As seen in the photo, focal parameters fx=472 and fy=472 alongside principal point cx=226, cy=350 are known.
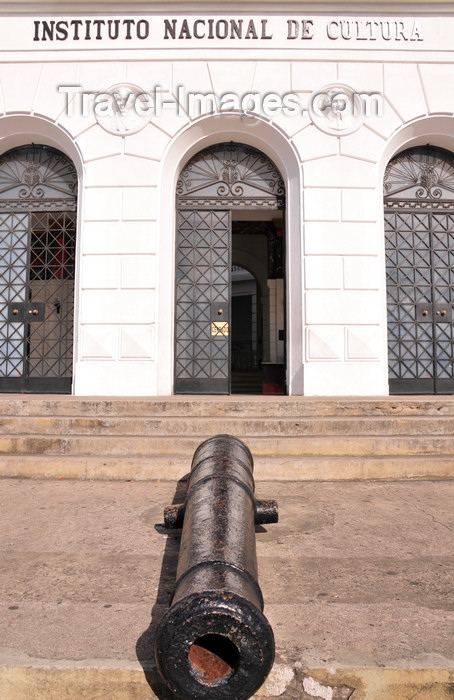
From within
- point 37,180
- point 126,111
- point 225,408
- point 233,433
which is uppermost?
point 126,111

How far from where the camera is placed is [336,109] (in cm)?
762

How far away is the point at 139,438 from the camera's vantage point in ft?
16.0

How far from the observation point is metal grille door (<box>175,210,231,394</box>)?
8.09 meters

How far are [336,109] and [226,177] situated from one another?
2.09m

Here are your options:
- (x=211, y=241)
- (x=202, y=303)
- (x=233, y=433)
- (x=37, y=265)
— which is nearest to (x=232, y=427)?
(x=233, y=433)

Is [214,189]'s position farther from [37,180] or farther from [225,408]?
[225,408]

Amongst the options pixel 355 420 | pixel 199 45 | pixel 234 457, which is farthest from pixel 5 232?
pixel 234 457

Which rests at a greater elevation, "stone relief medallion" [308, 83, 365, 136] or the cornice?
the cornice

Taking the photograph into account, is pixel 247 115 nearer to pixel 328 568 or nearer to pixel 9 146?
pixel 9 146

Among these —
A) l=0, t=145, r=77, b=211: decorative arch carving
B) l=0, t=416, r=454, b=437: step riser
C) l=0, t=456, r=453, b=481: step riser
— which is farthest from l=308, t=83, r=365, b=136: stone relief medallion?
l=0, t=456, r=453, b=481: step riser

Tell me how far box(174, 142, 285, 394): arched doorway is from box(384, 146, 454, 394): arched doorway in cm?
211

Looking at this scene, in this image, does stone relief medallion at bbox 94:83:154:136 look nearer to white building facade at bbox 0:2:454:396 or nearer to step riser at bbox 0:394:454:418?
white building facade at bbox 0:2:454:396

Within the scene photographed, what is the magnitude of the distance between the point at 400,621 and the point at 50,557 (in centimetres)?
182

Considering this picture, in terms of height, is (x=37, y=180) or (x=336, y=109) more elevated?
(x=336, y=109)
